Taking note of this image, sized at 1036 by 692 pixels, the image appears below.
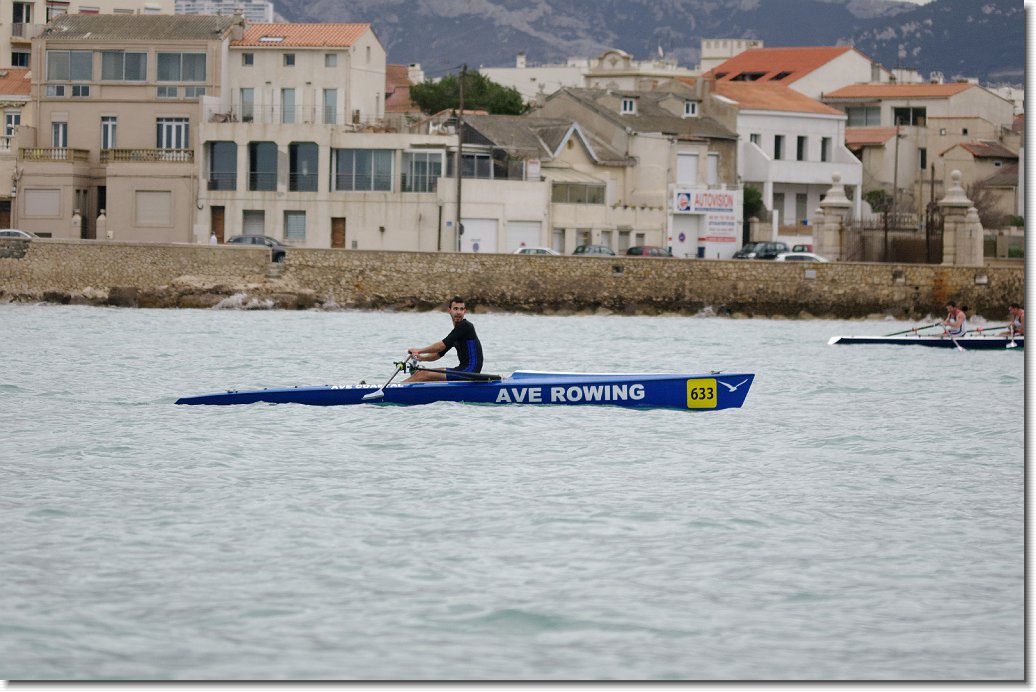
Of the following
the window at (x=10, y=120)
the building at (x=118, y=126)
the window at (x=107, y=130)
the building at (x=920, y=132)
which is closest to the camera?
the building at (x=118, y=126)

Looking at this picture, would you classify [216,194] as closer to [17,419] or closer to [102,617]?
[17,419]

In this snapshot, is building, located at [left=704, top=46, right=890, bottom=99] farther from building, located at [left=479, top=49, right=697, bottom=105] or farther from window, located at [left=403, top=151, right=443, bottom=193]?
window, located at [left=403, top=151, right=443, bottom=193]

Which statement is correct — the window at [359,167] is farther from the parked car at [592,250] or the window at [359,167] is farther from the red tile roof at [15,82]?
the red tile roof at [15,82]

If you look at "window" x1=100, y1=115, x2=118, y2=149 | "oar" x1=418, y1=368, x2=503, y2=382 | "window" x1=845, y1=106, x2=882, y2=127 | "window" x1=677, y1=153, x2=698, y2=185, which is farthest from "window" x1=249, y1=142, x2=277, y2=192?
"window" x1=845, y1=106, x2=882, y2=127

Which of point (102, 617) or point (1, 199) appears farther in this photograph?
point (1, 199)

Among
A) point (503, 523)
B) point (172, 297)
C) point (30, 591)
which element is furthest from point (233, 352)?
Result: point (30, 591)

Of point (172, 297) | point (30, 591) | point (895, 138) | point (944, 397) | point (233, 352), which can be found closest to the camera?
point (30, 591)

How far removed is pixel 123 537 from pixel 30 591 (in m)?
1.93

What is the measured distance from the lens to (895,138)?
81.9 metres

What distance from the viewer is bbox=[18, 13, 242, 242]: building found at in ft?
190

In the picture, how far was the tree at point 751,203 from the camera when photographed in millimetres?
70375

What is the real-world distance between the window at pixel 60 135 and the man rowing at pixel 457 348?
4099cm

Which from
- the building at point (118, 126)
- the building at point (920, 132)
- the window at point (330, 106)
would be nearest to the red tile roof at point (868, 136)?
the building at point (920, 132)

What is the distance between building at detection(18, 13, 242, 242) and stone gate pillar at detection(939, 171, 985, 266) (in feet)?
81.3
